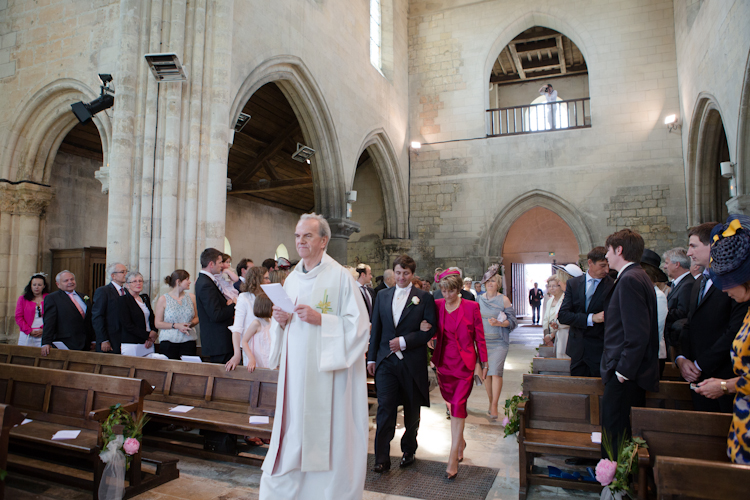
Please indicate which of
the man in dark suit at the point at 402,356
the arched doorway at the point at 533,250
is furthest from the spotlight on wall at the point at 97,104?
the arched doorway at the point at 533,250

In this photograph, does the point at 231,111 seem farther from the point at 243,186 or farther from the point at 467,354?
the point at 243,186

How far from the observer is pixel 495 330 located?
17.1ft

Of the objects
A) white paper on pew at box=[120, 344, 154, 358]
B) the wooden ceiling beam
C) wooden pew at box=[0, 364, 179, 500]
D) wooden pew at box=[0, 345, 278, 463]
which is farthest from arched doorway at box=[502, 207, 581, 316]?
wooden pew at box=[0, 364, 179, 500]

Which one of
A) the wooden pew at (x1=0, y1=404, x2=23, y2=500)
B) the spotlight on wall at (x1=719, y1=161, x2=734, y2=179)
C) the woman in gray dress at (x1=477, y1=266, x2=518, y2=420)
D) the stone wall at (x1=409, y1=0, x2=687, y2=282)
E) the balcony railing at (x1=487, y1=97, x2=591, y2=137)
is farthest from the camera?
the balcony railing at (x1=487, y1=97, x2=591, y2=137)

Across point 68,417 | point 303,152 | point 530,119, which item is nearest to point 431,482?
point 68,417

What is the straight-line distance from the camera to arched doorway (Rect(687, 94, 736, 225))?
32.8 feet

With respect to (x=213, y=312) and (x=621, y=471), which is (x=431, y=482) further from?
(x=213, y=312)

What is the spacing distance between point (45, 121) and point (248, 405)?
6.87 meters

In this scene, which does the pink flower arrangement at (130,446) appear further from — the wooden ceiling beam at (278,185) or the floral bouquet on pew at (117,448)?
the wooden ceiling beam at (278,185)

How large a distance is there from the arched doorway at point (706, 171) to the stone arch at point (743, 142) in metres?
2.37

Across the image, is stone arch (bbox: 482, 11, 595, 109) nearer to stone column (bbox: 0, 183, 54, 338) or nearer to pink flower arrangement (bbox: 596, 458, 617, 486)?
stone column (bbox: 0, 183, 54, 338)

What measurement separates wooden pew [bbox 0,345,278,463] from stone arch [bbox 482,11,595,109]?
35.6 ft

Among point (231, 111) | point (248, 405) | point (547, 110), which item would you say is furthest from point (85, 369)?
point (547, 110)

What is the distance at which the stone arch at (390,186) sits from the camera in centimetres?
1213
